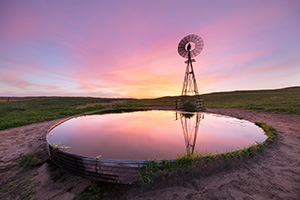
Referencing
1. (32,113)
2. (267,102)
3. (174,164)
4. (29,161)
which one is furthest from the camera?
(267,102)

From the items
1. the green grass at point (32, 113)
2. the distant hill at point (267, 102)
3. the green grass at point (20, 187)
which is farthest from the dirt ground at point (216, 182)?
the distant hill at point (267, 102)

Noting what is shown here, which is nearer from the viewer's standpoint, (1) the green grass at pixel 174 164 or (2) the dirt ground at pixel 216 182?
(2) the dirt ground at pixel 216 182

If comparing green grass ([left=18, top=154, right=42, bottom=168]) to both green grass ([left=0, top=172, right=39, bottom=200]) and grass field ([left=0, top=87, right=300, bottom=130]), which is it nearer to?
green grass ([left=0, top=172, right=39, bottom=200])

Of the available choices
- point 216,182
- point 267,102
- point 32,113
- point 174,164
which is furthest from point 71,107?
point 267,102

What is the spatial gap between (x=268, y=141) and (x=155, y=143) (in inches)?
201

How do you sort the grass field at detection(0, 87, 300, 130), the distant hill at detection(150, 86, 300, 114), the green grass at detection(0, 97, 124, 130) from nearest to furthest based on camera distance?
the green grass at detection(0, 97, 124, 130) → the grass field at detection(0, 87, 300, 130) → the distant hill at detection(150, 86, 300, 114)

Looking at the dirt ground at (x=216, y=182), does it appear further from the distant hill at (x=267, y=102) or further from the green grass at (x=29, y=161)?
the distant hill at (x=267, y=102)

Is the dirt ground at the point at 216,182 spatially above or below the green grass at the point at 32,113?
below

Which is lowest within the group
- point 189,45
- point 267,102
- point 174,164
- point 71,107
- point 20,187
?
point 20,187

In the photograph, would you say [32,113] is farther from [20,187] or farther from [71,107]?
[20,187]

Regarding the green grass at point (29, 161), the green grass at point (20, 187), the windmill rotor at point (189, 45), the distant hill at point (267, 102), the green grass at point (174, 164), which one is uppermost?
the windmill rotor at point (189, 45)

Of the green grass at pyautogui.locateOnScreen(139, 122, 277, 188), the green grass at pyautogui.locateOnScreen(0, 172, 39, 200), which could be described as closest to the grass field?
the green grass at pyautogui.locateOnScreen(0, 172, 39, 200)

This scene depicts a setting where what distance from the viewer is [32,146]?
5.25m

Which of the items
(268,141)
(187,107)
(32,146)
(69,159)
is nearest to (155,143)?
(69,159)
